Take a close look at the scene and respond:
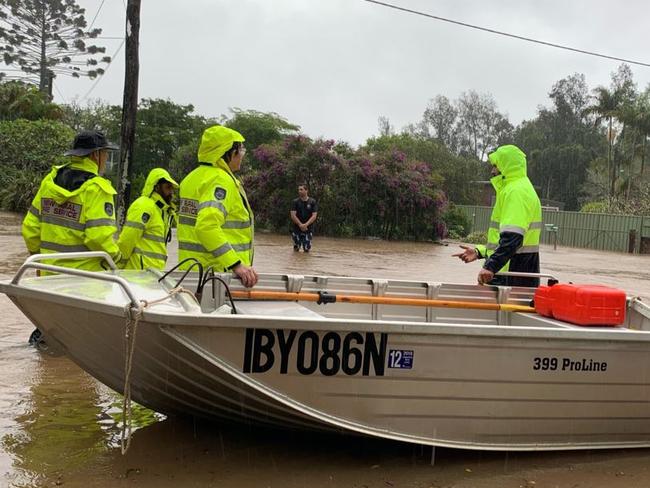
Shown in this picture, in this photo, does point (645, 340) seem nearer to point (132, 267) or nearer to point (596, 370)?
point (596, 370)

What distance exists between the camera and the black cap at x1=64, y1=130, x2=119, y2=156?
16.8ft

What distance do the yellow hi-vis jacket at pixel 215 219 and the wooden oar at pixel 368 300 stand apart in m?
0.24

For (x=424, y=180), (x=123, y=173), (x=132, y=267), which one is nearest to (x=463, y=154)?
(x=424, y=180)

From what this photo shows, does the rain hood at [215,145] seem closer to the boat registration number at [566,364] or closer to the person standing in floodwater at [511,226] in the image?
the person standing in floodwater at [511,226]

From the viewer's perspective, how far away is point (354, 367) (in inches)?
152

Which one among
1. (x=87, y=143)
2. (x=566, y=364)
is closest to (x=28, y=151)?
(x=87, y=143)

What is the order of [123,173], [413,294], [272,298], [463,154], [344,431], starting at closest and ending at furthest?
[344,431], [272,298], [413,294], [123,173], [463,154]

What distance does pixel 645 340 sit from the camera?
4211 millimetres

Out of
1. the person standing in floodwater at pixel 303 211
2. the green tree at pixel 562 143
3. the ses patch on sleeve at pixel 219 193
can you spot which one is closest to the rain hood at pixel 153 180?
the ses patch on sleeve at pixel 219 193

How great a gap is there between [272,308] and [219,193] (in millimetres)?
847

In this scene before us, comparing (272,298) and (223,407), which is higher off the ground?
(272,298)

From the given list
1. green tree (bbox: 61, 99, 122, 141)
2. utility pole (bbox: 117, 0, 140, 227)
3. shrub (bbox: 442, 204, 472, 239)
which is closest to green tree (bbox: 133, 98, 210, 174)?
green tree (bbox: 61, 99, 122, 141)

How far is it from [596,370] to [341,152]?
78.9ft

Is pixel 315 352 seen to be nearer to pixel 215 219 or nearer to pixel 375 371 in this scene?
pixel 375 371
